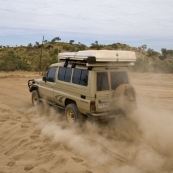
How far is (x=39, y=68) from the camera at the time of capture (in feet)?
76.6

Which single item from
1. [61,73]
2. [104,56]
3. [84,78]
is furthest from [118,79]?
[61,73]

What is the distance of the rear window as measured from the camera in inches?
262

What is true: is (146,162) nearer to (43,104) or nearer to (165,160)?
(165,160)

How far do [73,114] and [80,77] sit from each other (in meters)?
1.18

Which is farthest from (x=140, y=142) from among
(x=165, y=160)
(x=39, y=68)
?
(x=39, y=68)

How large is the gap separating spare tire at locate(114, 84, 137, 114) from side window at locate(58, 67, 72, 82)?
5.80ft

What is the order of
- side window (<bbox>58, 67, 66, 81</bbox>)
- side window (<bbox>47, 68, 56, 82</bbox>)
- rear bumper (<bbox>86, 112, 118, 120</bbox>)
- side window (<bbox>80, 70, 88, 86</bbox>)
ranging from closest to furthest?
1. rear bumper (<bbox>86, 112, 118, 120</bbox>)
2. side window (<bbox>80, 70, 88, 86</bbox>)
3. side window (<bbox>58, 67, 66, 81</bbox>)
4. side window (<bbox>47, 68, 56, 82</bbox>)

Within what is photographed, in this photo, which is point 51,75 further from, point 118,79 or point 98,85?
point 118,79

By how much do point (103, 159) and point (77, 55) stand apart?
3252mm

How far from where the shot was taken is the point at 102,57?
246 inches

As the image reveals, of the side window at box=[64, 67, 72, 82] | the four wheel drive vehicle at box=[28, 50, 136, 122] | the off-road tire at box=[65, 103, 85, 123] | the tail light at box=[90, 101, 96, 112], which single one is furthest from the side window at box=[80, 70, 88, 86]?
the off-road tire at box=[65, 103, 85, 123]

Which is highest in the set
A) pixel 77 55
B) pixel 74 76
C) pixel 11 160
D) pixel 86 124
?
pixel 77 55

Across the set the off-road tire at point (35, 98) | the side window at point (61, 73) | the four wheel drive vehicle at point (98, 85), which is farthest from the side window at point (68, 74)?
the off-road tire at point (35, 98)

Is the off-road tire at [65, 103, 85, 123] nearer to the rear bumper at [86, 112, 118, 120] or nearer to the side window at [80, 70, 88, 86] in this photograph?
the rear bumper at [86, 112, 118, 120]
